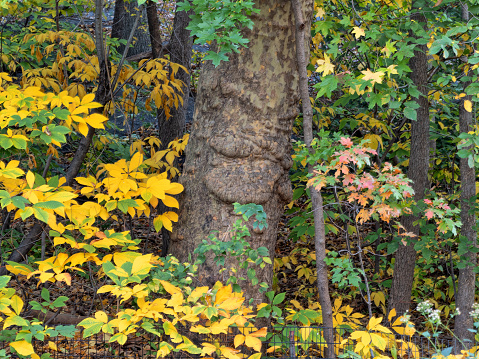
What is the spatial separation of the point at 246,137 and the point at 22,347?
1.79 meters

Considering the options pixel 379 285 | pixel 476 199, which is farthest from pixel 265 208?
pixel 379 285

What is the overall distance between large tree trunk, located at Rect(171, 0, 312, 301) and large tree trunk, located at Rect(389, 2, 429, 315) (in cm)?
137

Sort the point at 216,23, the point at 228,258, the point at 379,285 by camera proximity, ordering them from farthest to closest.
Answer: the point at 379,285, the point at 228,258, the point at 216,23

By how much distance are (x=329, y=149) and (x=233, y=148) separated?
2.15 feet

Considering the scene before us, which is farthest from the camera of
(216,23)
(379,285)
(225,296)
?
(379,285)

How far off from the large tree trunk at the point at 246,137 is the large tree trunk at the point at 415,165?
1366 mm

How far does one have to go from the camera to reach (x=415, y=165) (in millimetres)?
3980

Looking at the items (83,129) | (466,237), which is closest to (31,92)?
(83,129)

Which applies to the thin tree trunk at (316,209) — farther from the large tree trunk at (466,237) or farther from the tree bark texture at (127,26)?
the tree bark texture at (127,26)

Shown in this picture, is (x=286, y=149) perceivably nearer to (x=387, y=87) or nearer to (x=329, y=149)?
(x=329, y=149)

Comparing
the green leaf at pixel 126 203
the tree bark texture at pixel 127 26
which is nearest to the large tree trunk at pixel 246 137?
the green leaf at pixel 126 203

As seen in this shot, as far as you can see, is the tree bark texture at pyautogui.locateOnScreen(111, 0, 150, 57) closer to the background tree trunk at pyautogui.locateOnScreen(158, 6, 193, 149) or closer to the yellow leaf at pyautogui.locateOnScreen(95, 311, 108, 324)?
the background tree trunk at pyautogui.locateOnScreen(158, 6, 193, 149)

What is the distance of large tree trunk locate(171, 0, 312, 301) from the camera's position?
2961mm

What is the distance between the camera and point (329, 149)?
2.67 meters
